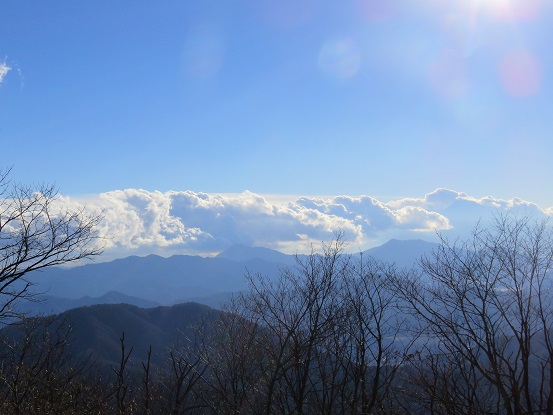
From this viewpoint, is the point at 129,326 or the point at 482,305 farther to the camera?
the point at 129,326

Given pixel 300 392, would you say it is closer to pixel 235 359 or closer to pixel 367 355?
pixel 367 355

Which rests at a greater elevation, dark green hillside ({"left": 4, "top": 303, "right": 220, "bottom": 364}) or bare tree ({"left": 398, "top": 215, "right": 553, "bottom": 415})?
bare tree ({"left": 398, "top": 215, "right": 553, "bottom": 415})

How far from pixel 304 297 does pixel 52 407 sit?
1102 cm

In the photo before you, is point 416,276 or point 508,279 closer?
point 508,279

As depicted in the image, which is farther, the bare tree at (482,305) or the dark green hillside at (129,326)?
the dark green hillside at (129,326)

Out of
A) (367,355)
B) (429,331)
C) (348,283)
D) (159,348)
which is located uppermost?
(348,283)

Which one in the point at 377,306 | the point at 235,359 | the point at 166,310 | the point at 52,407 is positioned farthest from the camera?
the point at 166,310

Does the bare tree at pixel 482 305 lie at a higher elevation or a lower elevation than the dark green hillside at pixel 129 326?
higher

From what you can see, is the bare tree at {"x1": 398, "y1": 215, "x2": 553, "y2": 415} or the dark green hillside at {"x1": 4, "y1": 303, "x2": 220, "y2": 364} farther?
the dark green hillside at {"x1": 4, "y1": 303, "x2": 220, "y2": 364}

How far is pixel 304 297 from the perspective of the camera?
17797 millimetres

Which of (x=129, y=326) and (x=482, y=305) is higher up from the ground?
(x=482, y=305)

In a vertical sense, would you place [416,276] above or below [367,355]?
above

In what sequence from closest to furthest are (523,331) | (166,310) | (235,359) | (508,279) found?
1. (523,331)
2. (508,279)
3. (235,359)
4. (166,310)

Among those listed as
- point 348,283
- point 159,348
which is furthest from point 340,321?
point 159,348
